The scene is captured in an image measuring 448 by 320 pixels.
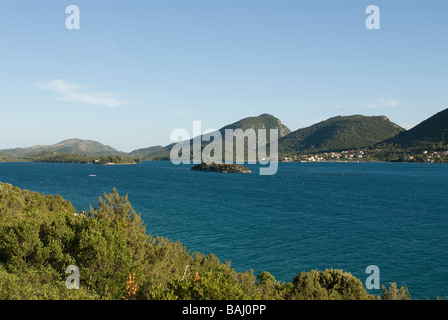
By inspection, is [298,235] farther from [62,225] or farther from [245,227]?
[62,225]

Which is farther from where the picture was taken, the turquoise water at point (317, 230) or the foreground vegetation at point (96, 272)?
the turquoise water at point (317, 230)

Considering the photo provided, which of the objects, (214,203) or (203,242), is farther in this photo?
(214,203)

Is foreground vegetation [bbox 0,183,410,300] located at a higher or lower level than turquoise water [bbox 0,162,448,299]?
higher

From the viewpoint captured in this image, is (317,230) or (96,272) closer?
(96,272)

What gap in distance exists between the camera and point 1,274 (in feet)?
51.6

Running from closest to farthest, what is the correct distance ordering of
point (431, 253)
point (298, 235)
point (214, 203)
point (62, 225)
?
point (62, 225), point (431, 253), point (298, 235), point (214, 203)

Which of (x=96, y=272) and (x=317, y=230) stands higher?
(x=96, y=272)

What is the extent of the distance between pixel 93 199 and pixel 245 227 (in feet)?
174

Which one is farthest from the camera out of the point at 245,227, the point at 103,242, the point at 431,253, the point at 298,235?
the point at 245,227

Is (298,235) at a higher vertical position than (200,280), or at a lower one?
lower

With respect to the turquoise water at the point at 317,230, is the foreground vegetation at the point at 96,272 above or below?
above

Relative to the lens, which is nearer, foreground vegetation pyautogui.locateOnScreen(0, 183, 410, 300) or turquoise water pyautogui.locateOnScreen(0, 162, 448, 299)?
foreground vegetation pyautogui.locateOnScreen(0, 183, 410, 300)
